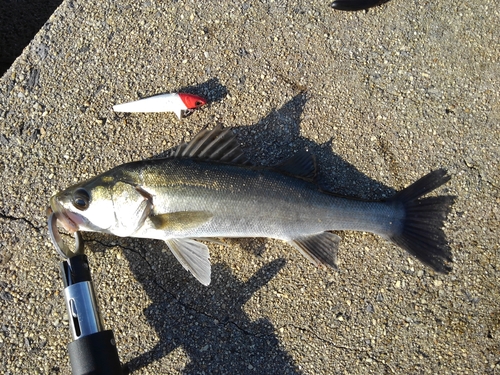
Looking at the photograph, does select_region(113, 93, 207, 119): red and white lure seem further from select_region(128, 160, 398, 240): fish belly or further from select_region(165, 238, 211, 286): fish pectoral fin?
select_region(165, 238, 211, 286): fish pectoral fin

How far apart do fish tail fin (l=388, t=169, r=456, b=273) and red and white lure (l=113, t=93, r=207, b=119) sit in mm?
1878

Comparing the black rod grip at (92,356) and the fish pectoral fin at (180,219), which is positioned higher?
the fish pectoral fin at (180,219)

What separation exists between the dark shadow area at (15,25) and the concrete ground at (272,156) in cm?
100

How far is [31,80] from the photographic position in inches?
139

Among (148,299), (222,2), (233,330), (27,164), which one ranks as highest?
(222,2)

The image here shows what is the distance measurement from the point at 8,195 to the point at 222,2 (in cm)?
263

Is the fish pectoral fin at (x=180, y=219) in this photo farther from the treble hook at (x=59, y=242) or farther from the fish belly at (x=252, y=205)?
the treble hook at (x=59, y=242)

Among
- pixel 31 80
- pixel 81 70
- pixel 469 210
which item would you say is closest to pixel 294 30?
pixel 81 70

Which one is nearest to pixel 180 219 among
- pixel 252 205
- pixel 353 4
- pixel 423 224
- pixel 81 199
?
pixel 252 205

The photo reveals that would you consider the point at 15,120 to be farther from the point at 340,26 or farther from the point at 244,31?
the point at 340,26

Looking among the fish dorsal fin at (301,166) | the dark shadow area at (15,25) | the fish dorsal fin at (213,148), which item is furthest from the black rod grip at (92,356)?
the dark shadow area at (15,25)

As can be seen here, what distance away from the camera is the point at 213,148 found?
306 cm

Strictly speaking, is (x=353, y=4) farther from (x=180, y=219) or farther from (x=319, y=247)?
(x=180, y=219)

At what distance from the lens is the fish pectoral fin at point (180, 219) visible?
286 centimetres
